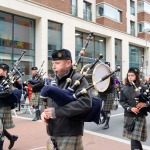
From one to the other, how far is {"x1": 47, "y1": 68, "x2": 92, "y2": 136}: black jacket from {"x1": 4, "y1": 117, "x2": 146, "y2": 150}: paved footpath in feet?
9.61

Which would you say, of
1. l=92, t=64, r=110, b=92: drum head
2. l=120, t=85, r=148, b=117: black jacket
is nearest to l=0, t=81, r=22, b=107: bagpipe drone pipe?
l=92, t=64, r=110, b=92: drum head

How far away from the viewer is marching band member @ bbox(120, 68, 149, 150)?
4.46 m

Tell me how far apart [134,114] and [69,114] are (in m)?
2.41

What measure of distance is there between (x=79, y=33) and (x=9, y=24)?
5877 mm

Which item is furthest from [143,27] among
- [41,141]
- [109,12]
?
[41,141]

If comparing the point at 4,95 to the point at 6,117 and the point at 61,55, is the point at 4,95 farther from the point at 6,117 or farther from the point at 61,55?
the point at 61,55

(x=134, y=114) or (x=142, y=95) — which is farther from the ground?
(x=142, y=95)

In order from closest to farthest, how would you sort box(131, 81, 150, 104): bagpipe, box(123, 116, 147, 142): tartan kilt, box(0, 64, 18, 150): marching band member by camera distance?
1. box(131, 81, 150, 104): bagpipe
2. box(123, 116, 147, 142): tartan kilt
3. box(0, 64, 18, 150): marching band member

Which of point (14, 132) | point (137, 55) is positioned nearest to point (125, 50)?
point (137, 55)

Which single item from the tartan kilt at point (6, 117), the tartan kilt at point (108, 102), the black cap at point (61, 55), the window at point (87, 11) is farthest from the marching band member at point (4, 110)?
the window at point (87, 11)

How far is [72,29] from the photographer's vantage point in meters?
18.6

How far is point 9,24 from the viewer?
15.6 m

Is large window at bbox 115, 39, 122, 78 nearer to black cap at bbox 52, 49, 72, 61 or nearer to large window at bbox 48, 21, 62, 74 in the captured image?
large window at bbox 48, 21, 62, 74

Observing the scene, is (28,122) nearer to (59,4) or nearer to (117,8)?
→ (59,4)
